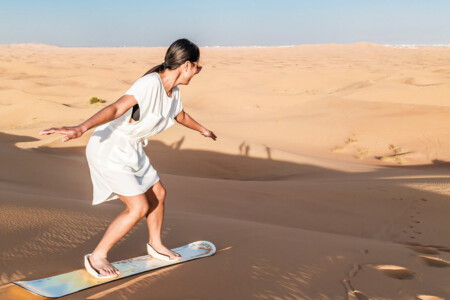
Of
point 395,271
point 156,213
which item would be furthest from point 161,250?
point 395,271

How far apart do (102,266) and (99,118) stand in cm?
90

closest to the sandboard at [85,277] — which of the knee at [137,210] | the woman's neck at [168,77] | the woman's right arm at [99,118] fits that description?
the knee at [137,210]

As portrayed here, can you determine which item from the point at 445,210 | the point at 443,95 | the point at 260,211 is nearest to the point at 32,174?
the point at 260,211

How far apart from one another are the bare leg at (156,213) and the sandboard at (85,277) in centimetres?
9

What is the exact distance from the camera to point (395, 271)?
3113 mm

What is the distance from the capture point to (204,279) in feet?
8.81

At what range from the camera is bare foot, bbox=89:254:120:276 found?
8.43 ft

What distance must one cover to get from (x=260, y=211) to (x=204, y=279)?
101 inches

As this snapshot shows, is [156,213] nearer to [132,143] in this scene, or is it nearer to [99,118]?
[132,143]

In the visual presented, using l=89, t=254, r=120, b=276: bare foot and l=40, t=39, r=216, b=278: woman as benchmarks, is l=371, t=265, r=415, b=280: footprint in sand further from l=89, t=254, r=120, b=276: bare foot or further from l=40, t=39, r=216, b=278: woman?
l=89, t=254, r=120, b=276: bare foot

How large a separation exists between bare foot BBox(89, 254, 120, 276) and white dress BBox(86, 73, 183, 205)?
Result: 1.14ft

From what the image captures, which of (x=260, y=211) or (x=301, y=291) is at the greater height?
(x=301, y=291)

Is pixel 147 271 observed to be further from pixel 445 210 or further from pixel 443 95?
pixel 443 95

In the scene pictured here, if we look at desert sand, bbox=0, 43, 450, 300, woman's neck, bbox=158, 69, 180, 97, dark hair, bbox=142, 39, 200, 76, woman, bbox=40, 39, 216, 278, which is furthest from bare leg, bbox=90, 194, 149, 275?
dark hair, bbox=142, 39, 200, 76
